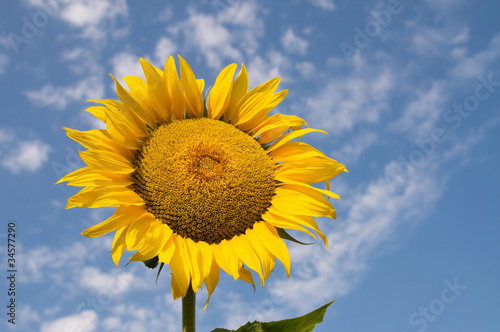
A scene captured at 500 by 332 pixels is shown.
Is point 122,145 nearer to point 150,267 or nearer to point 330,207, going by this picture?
point 150,267

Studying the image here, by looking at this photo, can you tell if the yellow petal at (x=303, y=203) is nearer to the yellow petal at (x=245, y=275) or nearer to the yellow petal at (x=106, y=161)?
the yellow petal at (x=245, y=275)

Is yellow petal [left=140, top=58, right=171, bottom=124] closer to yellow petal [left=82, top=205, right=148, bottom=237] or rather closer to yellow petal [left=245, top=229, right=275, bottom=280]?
yellow petal [left=82, top=205, right=148, bottom=237]

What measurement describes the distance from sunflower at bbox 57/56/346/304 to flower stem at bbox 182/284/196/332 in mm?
272

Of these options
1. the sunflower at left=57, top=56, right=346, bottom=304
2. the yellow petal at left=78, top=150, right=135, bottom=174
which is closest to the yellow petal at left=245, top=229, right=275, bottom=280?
the sunflower at left=57, top=56, right=346, bottom=304

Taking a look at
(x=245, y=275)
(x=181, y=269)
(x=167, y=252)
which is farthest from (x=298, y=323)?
(x=167, y=252)

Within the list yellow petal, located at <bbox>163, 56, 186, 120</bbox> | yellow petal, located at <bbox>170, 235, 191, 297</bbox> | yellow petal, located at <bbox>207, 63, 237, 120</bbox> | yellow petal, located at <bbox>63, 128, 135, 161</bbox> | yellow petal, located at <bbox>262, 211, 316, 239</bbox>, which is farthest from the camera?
yellow petal, located at <bbox>207, 63, 237, 120</bbox>

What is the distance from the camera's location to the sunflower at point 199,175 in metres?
4.18

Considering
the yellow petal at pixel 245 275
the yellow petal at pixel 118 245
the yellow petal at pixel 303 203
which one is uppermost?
the yellow petal at pixel 303 203

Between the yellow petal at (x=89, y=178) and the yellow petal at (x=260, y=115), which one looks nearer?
the yellow petal at (x=89, y=178)

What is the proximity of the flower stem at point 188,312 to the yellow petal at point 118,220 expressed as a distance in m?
0.80

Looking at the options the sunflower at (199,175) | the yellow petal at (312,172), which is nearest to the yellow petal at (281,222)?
the sunflower at (199,175)

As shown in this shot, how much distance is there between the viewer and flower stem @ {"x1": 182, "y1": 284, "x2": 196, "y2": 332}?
4.29 m

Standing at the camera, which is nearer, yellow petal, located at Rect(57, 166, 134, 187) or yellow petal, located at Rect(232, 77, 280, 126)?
yellow petal, located at Rect(57, 166, 134, 187)

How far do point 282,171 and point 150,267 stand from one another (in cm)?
162
